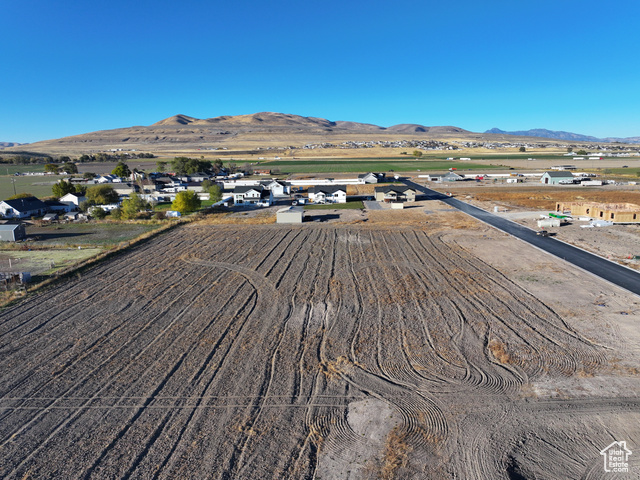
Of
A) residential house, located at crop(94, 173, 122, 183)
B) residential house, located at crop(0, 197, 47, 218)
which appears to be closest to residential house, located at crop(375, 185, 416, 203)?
residential house, located at crop(0, 197, 47, 218)

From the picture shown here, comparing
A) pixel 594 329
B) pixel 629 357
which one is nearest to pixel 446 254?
pixel 594 329

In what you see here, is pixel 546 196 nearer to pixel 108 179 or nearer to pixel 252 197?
pixel 252 197

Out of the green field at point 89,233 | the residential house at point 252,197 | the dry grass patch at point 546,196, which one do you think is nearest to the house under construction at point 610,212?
the dry grass patch at point 546,196

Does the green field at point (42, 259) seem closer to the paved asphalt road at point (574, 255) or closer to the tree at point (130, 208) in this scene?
the tree at point (130, 208)

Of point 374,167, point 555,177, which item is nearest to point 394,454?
point 555,177

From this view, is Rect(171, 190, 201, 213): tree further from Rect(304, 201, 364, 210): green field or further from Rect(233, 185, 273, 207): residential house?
Rect(304, 201, 364, 210): green field
